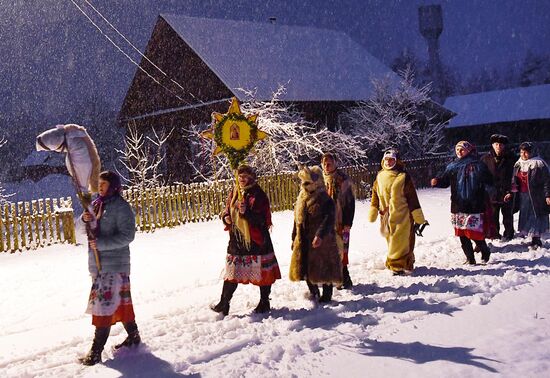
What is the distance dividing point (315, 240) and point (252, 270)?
796 millimetres

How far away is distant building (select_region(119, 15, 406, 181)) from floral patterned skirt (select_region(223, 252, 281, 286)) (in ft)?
56.7

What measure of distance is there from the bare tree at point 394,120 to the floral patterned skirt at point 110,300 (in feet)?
65.5

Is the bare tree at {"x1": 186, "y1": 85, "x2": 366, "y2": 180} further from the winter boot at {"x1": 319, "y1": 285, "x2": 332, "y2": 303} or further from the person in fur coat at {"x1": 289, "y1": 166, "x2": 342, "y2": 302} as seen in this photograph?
the winter boot at {"x1": 319, "y1": 285, "x2": 332, "y2": 303}

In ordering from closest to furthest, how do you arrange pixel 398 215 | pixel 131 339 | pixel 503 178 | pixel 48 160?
1. pixel 131 339
2. pixel 398 215
3. pixel 503 178
4. pixel 48 160

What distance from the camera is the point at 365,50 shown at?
109 feet

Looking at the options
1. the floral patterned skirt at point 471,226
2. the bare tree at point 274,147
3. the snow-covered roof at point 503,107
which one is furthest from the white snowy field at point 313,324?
the snow-covered roof at point 503,107

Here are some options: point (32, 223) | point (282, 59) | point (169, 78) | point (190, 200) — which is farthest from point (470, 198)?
point (282, 59)

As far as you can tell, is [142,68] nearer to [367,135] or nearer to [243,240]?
[367,135]

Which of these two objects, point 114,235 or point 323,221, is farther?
point 323,221

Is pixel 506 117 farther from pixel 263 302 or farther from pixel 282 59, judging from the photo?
pixel 263 302

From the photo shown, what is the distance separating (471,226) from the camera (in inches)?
318

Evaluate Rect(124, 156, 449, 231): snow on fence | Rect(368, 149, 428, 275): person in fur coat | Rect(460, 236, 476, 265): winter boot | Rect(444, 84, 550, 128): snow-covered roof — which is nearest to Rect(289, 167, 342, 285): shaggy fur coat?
Rect(368, 149, 428, 275): person in fur coat

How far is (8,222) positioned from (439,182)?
854 cm

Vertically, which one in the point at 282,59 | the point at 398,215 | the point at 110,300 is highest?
the point at 282,59
